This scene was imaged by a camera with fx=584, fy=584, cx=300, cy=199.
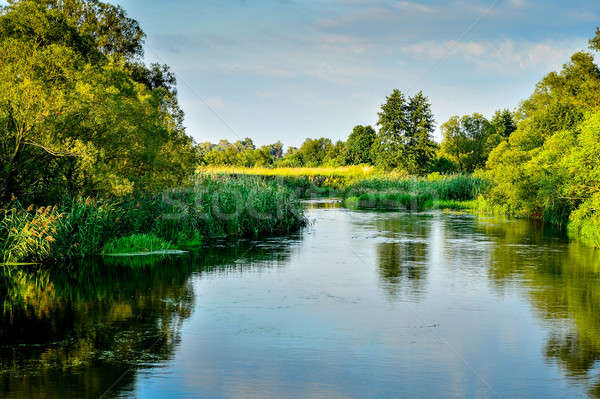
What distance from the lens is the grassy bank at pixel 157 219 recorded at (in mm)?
14695

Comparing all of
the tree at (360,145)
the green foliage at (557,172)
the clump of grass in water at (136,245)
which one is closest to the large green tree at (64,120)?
the clump of grass in water at (136,245)

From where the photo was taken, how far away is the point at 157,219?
1862 centimetres

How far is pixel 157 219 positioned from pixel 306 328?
35.4 feet

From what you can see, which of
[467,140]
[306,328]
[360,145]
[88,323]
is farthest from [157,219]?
[467,140]

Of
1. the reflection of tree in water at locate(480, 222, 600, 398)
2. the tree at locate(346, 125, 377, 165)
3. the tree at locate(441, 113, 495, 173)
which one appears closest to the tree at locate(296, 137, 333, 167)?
the tree at locate(346, 125, 377, 165)

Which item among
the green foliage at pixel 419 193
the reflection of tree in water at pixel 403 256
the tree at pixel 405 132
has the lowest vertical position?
the reflection of tree in water at pixel 403 256

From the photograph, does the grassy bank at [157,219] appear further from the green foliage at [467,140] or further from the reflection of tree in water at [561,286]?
the green foliage at [467,140]

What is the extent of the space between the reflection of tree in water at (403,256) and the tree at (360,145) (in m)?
59.5

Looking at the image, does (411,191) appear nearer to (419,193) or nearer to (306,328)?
(419,193)

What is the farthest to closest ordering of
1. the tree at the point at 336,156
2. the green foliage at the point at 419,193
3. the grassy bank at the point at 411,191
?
the tree at the point at 336,156, the green foliage at the point at 419,193, the grassy bank at the point at 411,191

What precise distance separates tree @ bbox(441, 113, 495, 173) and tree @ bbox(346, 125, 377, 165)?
39.4 ft

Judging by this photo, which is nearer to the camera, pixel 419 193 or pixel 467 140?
pixel 419 193

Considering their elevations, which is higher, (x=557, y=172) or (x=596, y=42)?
(x=596, y=42)

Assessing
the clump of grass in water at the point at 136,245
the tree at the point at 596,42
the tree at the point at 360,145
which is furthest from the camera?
the tree at the point at 360,145
